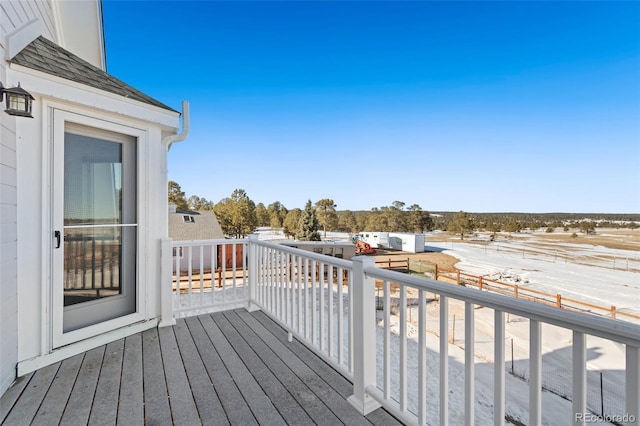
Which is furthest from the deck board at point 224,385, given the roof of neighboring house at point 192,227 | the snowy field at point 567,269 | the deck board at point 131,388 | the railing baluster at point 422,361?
the snowy field at point 567,269

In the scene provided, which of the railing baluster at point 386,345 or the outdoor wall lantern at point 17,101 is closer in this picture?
the railing baluster at point 386,345

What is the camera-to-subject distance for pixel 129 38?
8508 millimetres

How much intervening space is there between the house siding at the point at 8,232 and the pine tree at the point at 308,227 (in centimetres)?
2896

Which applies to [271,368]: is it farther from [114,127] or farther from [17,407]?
[114,127]

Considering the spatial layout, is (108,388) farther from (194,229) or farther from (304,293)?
(194,229)

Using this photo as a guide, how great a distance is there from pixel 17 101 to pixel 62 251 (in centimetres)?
116

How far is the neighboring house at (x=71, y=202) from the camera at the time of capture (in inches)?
80.6

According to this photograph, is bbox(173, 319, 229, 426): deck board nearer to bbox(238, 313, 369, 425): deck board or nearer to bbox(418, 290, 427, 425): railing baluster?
bbox(238, 313, 369, 425): deck board

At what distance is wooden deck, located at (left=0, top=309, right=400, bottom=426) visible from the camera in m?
1.65

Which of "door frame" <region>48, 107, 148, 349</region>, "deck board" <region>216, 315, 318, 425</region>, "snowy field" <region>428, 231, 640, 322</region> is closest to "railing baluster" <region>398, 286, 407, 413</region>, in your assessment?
"deck board" <region>216, 315, 318, 425</region>

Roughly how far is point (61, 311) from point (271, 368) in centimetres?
178

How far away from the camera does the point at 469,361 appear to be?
45.9 inches

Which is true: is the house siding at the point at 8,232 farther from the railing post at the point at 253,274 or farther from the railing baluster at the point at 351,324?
the railing baluster at the point at 351,324

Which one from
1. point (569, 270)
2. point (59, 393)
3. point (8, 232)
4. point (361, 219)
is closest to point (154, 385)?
point (59, 393)
